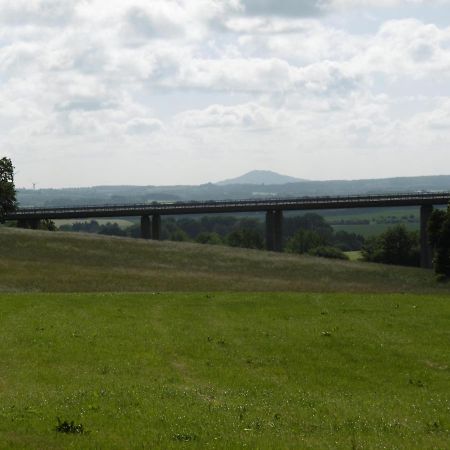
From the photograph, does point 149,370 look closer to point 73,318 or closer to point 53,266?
point 73,318

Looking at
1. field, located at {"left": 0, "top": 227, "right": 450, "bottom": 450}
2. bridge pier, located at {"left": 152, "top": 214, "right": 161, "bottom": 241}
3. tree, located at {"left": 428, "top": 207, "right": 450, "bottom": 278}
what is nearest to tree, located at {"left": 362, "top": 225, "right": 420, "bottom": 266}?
bridge pier, located at {"left": 152, "top": 214, "right": 161, "bottom": 241}

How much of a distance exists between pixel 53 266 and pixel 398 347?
49.6 meters

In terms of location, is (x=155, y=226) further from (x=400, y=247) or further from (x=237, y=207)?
(x=400, y=247)

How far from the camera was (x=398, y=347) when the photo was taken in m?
29.5

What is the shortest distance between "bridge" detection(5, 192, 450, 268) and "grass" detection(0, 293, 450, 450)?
82652 millimetres

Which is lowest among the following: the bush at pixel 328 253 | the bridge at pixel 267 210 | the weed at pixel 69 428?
the bush at pixel 328 253

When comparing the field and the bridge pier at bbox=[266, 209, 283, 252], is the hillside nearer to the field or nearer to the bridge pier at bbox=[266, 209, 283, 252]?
the field

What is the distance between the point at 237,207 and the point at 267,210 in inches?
269

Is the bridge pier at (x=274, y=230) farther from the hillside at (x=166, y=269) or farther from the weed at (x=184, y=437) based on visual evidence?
the weed at (x=184, y=437)

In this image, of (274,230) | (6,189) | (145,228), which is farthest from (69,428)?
(145,228)

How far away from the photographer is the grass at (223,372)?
15.8 meters

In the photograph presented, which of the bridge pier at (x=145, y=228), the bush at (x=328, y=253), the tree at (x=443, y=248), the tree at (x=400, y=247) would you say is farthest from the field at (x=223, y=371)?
the bush at (x=328, y=253)

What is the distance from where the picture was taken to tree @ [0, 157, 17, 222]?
10181 cm

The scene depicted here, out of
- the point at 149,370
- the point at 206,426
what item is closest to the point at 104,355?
the point at 149,370
